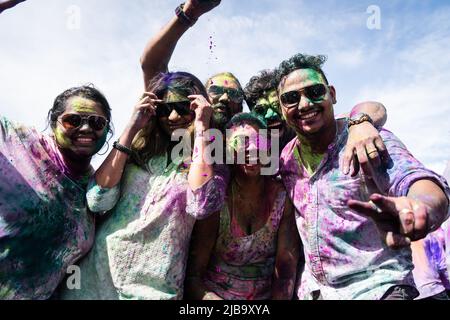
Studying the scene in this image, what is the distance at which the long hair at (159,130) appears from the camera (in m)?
3.04

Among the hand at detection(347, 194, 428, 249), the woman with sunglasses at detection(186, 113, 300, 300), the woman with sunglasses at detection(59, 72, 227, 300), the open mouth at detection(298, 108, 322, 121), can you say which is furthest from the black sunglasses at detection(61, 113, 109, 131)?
the hand at detection(347, 194, 428, 249)

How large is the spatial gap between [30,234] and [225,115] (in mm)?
1936

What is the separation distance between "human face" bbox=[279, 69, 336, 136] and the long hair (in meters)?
0.70

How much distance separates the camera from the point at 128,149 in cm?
286

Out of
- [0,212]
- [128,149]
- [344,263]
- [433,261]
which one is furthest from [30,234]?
[433,261]

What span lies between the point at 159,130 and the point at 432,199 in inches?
76.7

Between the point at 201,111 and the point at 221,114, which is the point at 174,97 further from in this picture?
the point at 221,114

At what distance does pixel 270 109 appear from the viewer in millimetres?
3688

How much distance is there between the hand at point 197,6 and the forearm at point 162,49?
12cm

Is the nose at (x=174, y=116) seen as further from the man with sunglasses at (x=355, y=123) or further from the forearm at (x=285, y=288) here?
the forearm at (x=285, y=288)

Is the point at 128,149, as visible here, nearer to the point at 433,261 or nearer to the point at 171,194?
the point at 171,194

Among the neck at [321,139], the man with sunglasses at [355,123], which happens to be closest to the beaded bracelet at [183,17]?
the man with sunglasses at [355,123]

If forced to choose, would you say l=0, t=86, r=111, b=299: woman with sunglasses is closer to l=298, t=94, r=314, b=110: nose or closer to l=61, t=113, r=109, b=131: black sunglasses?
l=61, t=113, r=109, b=131: black sunglasses

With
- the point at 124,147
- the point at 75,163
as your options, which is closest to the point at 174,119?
the point at 124,147
